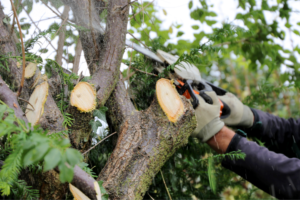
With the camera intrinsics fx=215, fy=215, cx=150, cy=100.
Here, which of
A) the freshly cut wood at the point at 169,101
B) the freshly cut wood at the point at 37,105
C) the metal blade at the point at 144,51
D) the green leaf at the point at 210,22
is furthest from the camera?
the green leaf at the point at 210,22

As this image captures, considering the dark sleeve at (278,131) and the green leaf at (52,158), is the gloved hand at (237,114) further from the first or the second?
the green leaf at (52,158)

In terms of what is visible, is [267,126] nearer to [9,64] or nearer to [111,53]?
[111,53]

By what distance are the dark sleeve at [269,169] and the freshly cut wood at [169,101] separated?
572 millimetres

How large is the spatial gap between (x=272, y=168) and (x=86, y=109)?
124cm

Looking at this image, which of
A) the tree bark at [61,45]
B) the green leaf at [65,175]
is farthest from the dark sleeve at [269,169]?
the tree bark at [61,45]

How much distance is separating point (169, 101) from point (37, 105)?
73 centimetres

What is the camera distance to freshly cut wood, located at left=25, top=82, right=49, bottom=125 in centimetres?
111

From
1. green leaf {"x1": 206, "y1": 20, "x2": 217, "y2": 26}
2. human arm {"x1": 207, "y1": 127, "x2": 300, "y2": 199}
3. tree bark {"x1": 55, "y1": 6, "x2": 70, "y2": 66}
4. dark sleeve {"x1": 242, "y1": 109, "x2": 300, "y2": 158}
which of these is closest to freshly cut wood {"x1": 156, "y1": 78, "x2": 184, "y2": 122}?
human arm {"x1": 207, "y1": 127, "x2": 300, "y2": 199}

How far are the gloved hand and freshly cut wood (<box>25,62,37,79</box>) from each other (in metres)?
1.55

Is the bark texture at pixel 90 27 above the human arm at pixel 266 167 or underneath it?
above

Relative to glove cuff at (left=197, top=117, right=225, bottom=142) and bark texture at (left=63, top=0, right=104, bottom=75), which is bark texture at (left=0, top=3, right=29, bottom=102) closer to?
bark texture at (left=63, top=0, right=104, bottom=75)

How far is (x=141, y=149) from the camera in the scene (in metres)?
1.22

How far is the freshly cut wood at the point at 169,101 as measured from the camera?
1274mm

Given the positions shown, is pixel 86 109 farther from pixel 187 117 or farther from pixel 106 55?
pixel 187 117
